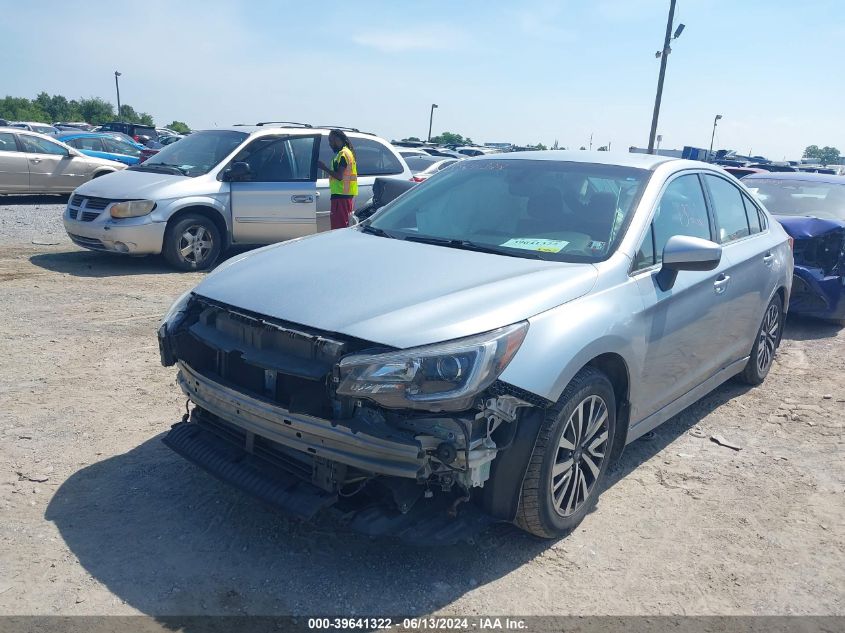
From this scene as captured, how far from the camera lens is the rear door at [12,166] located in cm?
1399

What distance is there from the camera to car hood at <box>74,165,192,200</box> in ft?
28.3

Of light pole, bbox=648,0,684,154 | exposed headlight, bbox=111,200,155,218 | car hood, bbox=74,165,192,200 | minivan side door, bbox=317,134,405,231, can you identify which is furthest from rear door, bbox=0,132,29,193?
light pole, bbox=648,0,684,154

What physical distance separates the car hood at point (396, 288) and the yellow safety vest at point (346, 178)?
5.22 meters

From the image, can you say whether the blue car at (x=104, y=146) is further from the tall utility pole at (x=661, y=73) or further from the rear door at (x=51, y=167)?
the tall utility pole at (x=661, y=73)

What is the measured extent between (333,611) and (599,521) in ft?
4.84

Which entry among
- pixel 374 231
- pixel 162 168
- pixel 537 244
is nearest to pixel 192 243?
pixel 162 168

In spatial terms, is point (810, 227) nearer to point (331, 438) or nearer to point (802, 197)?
point (802, 197)

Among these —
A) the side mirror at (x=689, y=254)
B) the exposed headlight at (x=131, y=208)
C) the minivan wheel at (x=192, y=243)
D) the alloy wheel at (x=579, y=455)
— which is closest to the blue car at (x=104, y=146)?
the minivan wheel at (x=192, y=243)

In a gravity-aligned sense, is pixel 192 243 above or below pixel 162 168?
below

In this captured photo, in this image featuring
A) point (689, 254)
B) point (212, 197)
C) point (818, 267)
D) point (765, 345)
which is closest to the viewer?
point (689, 254)

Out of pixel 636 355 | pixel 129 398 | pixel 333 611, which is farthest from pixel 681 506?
pixel 129 398

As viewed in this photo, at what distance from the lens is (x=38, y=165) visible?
14430 mm

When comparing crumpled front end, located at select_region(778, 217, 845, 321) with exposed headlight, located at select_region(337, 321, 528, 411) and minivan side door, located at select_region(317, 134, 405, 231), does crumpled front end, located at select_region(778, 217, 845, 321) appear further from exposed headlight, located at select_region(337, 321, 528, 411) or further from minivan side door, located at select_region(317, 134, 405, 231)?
exposed headlight, located at select_region(337, 321, 528, 411)

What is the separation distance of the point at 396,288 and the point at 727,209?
2.83 metres
